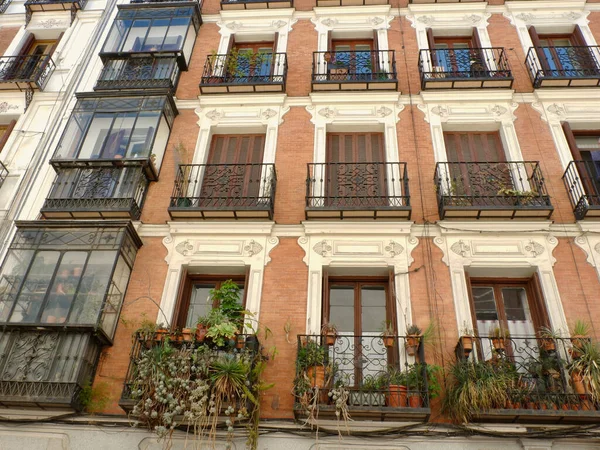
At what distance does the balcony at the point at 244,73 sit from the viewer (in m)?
13.0

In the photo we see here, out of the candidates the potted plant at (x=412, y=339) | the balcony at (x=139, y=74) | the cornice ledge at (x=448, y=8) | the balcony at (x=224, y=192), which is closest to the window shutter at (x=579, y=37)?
the cornice ledge at (x=448, y=8)

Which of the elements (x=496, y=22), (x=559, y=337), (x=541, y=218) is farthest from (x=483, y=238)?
(x=496, y=22)

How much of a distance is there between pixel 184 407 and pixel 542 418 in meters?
5.11

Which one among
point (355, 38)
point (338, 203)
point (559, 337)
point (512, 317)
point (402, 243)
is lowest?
point (559, 337)

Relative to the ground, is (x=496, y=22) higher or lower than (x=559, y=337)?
higher

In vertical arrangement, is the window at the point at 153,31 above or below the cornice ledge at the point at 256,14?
below

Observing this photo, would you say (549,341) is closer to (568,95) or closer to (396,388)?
(396,388)

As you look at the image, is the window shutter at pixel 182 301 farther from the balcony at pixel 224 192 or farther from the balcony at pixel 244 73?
the balcony at pixel 244 73

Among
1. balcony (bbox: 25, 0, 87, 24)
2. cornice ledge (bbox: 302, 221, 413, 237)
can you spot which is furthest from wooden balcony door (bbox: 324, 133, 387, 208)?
balcony (bbox: 25, 0, 87, 24)

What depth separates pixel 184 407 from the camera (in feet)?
25.4

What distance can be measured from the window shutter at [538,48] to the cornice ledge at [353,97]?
144 inches

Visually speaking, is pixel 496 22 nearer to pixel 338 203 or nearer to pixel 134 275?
pixel 338 203

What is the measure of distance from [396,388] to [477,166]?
5445 mm

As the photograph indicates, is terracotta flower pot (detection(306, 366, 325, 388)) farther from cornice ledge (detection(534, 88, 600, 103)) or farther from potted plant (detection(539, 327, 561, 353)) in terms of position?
cornice ledge (detection(534, 88, 600, 103))
